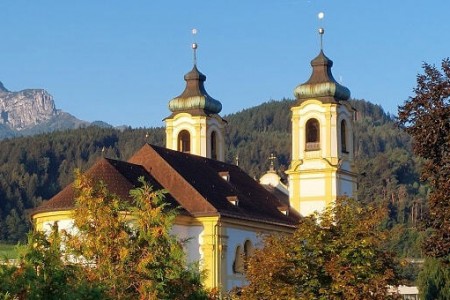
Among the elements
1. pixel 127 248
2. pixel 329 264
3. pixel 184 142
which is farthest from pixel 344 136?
pixel 127 248

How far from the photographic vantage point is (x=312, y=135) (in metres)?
63.7

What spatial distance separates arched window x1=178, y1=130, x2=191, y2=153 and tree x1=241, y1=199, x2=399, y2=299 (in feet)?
107

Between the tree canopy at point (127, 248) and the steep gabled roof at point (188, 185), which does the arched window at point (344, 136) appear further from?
the tree canopy at point (127, 248)

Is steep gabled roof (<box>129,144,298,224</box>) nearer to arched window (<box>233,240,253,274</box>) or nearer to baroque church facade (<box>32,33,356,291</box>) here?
→ baroque church facade (<box>32,33,356,291</box>)

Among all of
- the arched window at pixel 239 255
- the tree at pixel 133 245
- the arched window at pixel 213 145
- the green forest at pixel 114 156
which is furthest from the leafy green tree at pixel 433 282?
the green forest at pixel 114 156

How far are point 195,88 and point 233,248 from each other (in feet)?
48.1

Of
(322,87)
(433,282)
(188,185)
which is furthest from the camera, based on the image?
(322,87)

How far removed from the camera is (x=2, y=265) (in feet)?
75.2

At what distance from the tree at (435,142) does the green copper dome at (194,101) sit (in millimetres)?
39963

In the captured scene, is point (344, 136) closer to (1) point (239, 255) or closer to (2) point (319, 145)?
(2) point (319, 145)

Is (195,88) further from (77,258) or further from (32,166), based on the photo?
(32,166)

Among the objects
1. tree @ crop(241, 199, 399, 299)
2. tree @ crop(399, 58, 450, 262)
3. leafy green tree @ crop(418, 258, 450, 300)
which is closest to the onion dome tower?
leafy green tree @ crop(418, 258, 450, 300)

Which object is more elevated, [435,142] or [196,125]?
[196,125]

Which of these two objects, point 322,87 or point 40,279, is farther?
point 322,87
